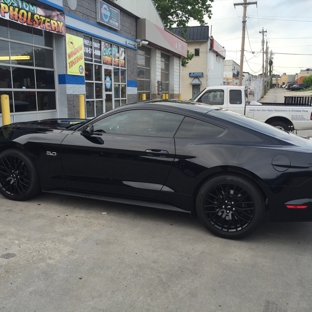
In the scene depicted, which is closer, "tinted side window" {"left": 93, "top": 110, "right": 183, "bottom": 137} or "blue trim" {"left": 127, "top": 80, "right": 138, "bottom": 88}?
"tinted side window" {"left": 93, "top": 110, "right": 183, "bottom": 137}

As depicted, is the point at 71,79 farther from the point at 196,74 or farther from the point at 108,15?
the point at 196,74

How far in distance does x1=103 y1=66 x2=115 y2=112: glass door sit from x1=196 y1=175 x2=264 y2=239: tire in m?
11.2

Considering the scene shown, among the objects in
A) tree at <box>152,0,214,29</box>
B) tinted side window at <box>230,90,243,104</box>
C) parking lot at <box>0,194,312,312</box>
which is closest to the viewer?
parking lot at <box>0,194,312,312</box>

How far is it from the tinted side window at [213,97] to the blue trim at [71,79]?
441cm

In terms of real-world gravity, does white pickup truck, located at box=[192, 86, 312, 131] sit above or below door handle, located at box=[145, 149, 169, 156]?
above

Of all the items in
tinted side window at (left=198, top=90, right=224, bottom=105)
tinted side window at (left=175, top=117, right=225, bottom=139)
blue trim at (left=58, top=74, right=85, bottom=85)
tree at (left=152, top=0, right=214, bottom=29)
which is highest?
tree at (left=152, top=0, right=214, bottom=29)

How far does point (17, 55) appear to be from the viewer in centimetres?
970

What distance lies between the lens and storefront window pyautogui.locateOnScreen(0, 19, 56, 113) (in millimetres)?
9300

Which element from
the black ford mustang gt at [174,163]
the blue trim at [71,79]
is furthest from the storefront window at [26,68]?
the black ford mustang gt at [174,163]

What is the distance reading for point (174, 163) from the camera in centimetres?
381

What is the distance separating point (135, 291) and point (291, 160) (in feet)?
6.71

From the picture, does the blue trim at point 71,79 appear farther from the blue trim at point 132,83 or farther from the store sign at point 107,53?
the blue trim at point 132,83

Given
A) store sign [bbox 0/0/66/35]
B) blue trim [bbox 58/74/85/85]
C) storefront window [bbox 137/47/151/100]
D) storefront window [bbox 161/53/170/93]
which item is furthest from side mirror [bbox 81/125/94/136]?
storefront window [bbox 161/53/170/93]

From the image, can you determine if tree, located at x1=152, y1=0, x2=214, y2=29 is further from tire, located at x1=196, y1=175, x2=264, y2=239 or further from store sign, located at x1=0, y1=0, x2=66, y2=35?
tire, located at x1=196, y1=175, x2=264, y2=239
